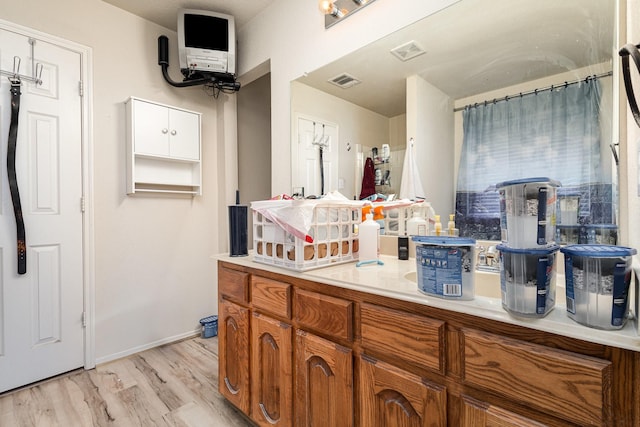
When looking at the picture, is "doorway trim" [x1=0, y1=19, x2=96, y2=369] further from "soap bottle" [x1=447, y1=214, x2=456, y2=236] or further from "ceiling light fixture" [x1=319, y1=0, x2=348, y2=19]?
"soap bottle" [x1=447, y1=214, x2=456, y2=236]

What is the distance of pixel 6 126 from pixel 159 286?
1466 millimetres

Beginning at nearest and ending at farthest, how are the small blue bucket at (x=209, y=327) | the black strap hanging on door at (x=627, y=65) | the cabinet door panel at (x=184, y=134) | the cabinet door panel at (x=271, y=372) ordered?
1. the black strap hanging on door at (x=627, y=65)
2. the cabinet door panel at (x=271, y=372)
3. the cabinet door panel at (x=184, y=134)
4. the small blue bucket at (x=209, y=327)

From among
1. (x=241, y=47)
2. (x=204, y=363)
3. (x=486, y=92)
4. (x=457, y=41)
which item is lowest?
(x=204, y=363)

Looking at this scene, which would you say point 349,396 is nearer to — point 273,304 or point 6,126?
point 273,304

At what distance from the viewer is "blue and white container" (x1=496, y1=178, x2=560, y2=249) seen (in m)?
0.71

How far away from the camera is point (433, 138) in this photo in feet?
4.91

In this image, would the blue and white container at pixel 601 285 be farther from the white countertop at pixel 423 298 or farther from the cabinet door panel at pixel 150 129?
the cabinet door panel at pixel 150 129

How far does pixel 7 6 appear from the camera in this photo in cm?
186

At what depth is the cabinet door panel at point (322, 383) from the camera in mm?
1069

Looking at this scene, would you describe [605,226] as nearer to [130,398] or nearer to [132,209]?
[130,398]

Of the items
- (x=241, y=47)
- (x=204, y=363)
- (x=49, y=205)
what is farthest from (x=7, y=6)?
(x=204, y=363)

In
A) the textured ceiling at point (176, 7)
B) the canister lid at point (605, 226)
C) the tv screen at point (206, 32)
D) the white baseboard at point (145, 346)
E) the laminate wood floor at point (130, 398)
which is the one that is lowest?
the laminate wood floor at point (130, 398)

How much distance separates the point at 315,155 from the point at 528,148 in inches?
49.3

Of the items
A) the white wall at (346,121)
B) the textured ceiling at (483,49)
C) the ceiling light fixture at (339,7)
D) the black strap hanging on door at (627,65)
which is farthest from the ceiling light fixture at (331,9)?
the black strap hanging on door at (627,65)
